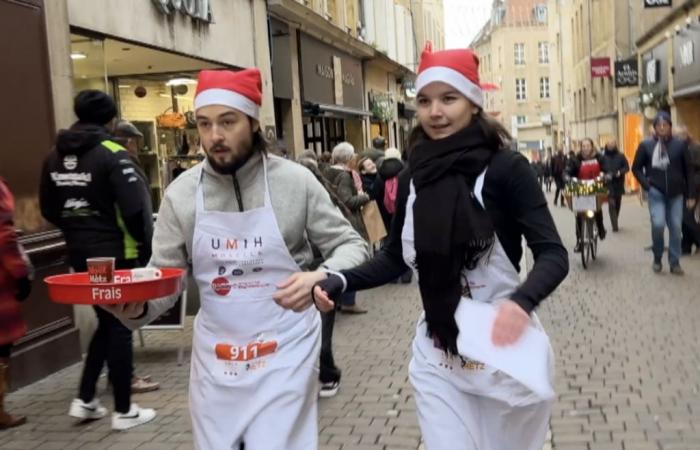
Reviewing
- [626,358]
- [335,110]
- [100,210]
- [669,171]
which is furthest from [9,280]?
[335,110]

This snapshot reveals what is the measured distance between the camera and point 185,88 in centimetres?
1352

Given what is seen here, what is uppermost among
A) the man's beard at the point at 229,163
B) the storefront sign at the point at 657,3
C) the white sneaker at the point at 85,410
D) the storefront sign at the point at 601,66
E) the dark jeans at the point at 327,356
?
the storefront sign at the point at 657,3

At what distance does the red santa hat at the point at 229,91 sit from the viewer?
3.11 m

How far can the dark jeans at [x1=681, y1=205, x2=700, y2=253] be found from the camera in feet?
39.8

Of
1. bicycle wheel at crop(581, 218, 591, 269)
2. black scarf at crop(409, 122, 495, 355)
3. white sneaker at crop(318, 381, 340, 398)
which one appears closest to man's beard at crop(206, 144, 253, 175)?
black scarf at crop(409, 122, 495, 355)

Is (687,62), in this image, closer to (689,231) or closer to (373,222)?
(689,231)

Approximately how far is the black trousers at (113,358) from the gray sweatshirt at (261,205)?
2.29 meters

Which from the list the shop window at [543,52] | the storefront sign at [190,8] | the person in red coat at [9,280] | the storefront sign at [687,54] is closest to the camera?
the person in red coat at [9,280]

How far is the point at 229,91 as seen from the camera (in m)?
3.12

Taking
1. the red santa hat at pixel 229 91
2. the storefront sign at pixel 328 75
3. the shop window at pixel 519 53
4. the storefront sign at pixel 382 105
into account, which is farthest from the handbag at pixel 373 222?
the shop window at pixel 519 53

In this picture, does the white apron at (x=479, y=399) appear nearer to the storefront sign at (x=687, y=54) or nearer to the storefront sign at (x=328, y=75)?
the storefront sign at (x=328, y=75)

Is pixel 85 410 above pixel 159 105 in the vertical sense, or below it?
below

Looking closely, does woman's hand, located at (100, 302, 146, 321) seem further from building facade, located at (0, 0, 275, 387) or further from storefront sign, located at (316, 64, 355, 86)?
storefront sign, located at (316, 64, 355, 86)

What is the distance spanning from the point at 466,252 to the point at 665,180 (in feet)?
29.1
